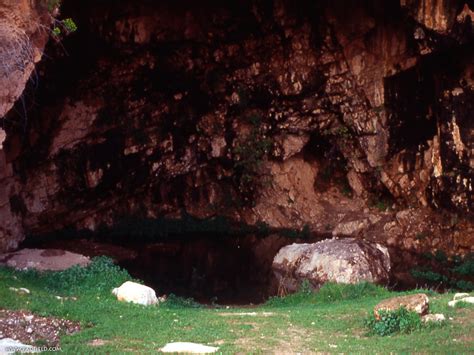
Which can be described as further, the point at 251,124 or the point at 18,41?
the point at 251,124

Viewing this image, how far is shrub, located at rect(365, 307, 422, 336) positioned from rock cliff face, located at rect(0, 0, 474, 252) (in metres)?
14.9

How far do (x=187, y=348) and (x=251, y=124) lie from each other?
23039 millimetres

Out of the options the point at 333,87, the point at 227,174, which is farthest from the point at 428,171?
the point at 227,174

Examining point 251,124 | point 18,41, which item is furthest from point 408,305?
point 251,124

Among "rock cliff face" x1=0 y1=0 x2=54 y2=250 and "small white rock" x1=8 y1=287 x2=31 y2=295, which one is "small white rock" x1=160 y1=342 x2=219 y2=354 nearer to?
"small white rock" x1=8 y1=287 x2=31 y2=295

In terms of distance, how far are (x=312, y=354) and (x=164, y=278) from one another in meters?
14.8

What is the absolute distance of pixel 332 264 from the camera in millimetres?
21734

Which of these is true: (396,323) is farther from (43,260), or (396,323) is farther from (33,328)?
(43,260)

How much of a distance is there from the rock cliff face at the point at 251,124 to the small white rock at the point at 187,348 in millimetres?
16667

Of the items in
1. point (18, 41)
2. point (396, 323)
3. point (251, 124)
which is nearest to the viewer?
point (396, 323)

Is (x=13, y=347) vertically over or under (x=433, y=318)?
over

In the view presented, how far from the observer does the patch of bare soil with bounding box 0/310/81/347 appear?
10766 mm

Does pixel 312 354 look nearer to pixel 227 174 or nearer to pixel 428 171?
pixel 428 171

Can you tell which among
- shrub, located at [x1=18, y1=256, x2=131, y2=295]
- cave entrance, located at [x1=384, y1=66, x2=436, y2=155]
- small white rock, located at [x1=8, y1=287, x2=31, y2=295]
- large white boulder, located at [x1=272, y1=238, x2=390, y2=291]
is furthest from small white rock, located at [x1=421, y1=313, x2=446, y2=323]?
cave entrance, located at [x1=384, y1=66, x2=436, y2=155]
